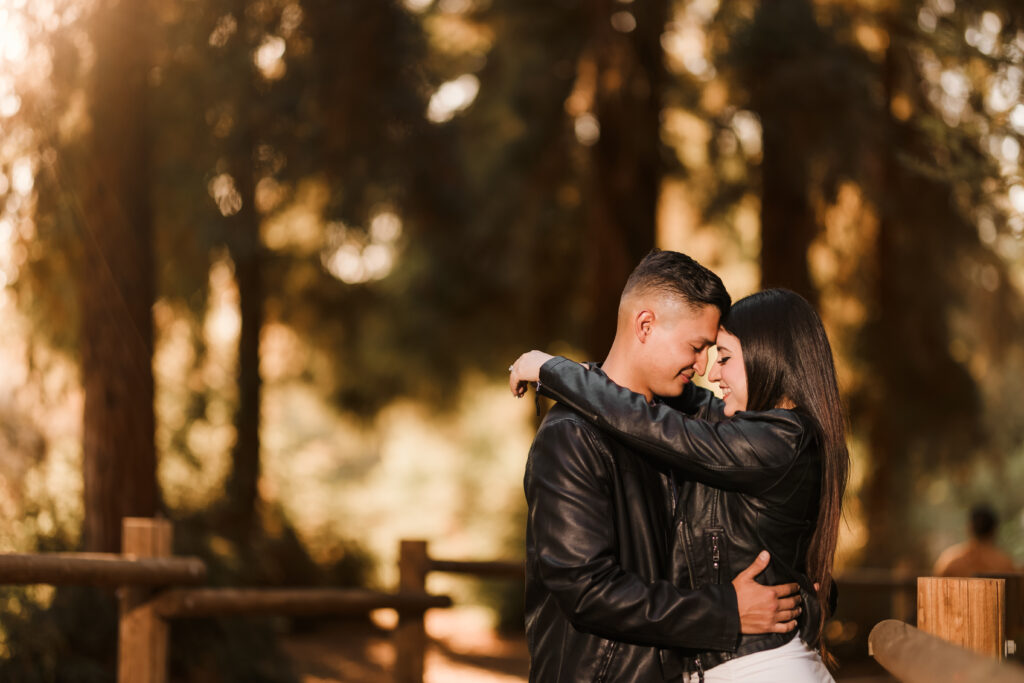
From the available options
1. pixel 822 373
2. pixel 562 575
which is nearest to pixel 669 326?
pixel 822 373

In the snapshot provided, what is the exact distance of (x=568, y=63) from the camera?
12.6 m

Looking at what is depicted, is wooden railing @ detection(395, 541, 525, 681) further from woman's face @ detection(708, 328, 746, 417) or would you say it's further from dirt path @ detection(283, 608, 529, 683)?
woman's face @ detection(708, 328, 746, 417)

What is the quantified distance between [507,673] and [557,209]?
5212 millimetres

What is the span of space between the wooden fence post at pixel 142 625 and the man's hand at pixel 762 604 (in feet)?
11.4

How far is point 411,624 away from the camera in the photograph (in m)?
6.73

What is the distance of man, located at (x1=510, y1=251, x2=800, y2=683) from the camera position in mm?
2680

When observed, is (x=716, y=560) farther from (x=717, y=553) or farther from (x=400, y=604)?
(x=400, y=604)

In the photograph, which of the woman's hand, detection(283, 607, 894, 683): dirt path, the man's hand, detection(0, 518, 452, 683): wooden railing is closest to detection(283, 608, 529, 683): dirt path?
detection(283, 607, 894, 683): dirt path

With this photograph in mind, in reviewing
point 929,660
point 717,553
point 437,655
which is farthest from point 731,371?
point 437,655

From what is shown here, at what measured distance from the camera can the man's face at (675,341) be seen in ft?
9.84

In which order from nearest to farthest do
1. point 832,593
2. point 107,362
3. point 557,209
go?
point 832,593 < point 107,362 < point 557,209

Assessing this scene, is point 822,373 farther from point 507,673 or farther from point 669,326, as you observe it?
point 507,673

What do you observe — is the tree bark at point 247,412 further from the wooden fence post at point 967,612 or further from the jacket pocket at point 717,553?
the wooden fence post at point 967,612

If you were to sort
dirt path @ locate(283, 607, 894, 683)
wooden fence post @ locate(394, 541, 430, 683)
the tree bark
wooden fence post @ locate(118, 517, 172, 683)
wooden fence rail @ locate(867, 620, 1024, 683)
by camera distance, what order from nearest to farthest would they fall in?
wooden fence rail @ locate(867, 620, 1024, 683) → wooden fence post @ locate(118, 517, 172, 683) → wooden fence post @ locate(394, 541, 430, 683) → dirt path @ locate(283, 607, 894, 683) → the tree bark
